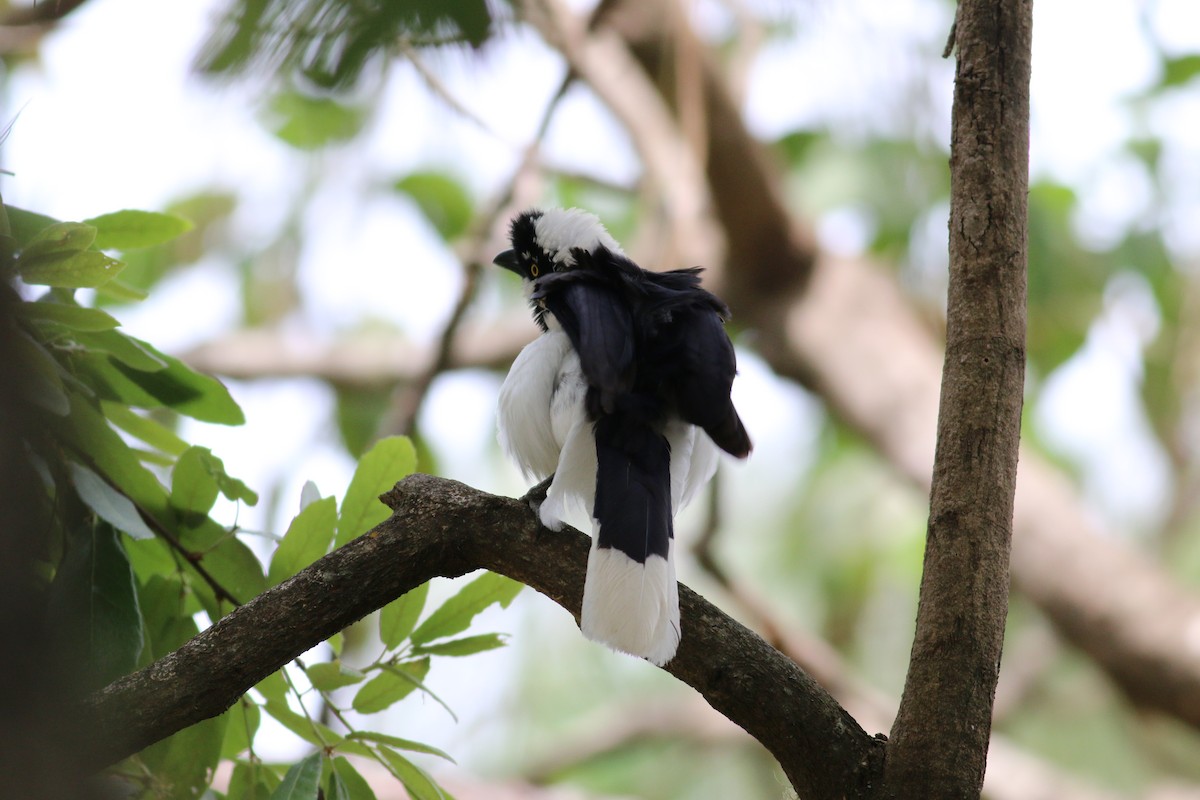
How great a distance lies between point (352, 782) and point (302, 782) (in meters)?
0.27

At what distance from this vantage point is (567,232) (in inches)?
143

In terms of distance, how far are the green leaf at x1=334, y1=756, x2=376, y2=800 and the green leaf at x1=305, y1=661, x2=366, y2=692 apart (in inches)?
5.8

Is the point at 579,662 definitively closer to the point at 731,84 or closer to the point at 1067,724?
the point at 1067,724

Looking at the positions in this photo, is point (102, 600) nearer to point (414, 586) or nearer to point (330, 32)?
point (414, 586)

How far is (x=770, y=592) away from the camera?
9891mm

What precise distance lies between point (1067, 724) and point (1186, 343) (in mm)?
3440

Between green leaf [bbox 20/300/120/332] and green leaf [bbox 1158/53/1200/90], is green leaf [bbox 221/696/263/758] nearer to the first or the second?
green leaf [bbox 20/300/120/332]

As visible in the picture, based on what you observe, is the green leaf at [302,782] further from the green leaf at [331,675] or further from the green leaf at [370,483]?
the green leaf at [370,483]

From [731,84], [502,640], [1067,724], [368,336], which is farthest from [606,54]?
[1067,724]

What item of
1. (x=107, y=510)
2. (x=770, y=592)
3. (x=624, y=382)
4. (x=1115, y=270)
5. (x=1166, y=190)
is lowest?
(x=107, y=510)

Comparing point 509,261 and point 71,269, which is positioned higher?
point 509,261

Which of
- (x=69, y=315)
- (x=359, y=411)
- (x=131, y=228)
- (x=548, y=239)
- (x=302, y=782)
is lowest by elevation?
(x=302, y=782)

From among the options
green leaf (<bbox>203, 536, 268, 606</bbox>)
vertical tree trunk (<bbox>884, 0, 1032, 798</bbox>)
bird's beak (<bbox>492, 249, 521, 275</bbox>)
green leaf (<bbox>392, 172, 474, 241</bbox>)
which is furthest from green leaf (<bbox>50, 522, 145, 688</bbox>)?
green leaf (<bbox>392, 172, 474, 241</bbox>)

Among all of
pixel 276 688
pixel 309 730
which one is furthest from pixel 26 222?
pixel 309 730
